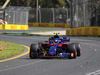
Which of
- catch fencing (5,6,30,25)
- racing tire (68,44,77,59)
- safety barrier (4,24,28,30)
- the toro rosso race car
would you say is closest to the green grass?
the toro rosso race car

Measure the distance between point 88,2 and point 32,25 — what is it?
42.3 meters

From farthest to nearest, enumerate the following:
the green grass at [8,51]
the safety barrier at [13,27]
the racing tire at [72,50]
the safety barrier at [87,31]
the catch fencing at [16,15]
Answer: the catch fencing at [16,15] → the safety barrier at [13,27] → the safety barrier at [87,31] → the green grass at [8,51] → the racing tire at [72,50]

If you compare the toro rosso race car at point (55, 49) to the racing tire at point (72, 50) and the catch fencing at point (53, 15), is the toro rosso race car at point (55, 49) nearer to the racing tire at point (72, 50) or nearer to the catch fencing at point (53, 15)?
the racing tire at point (72, 50)

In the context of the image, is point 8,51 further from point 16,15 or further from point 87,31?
point 16,15

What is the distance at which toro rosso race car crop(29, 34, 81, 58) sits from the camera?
13172mm

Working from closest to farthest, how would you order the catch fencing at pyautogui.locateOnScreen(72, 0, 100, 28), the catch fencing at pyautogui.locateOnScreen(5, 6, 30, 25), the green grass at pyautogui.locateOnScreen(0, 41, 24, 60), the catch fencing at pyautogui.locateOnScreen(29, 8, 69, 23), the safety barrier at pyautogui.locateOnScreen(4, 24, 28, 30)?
the green grass at pyautogui.locateOnScreen(0, 41, 24, 60) < the catch fencing at pyautogui.locateOnScreen(72, 0, 100, 28) < the safety barrier at pyautogui.locateOnScreen(4, 24, 28, 30) < the catch fencing at pyautogui.locateOnScreen(5, 6, 30, 25) < the catch fencing at pyautogui.locateOnScreen(29, 8, 69, 23)

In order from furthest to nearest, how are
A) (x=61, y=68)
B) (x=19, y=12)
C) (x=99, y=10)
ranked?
(x=19, y=12) → (x=99, y=10) → (x=61, y=68)

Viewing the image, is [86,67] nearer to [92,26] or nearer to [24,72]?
[24,72]

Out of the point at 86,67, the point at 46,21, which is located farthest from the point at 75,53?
the point at 46,21

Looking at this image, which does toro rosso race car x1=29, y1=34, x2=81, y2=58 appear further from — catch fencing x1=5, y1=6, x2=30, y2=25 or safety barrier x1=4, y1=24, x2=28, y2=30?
catch fencing x1=5, y1=6, x2=30, y2=25

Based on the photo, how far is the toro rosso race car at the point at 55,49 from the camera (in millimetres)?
13172

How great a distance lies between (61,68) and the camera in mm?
10391

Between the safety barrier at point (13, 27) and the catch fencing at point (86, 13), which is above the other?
the catch fencing at point (86, 13)

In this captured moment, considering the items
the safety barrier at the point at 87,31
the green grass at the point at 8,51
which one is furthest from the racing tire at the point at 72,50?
the safety barrier at the point at 87,31
